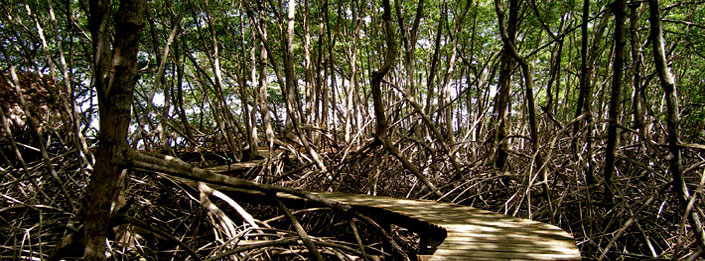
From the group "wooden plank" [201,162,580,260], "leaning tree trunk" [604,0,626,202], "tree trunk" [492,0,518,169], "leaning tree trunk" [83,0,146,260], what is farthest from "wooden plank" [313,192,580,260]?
"leaning tree trunk" [83,0,146,260]

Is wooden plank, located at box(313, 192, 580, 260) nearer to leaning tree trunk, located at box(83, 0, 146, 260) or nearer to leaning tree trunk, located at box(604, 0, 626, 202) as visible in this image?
leaning tree trunk, located at box(604, 0, 626, 202)

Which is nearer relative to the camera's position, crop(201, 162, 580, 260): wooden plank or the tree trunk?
crop(201, 162, 580, 260): wooden plank

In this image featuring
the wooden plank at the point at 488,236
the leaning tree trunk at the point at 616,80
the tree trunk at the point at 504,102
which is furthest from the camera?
the tree trunk at the point at 504,102

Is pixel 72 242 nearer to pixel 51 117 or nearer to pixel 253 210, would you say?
pixel 253 210

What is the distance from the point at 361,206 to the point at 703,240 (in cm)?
151

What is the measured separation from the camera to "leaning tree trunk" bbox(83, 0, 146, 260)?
1481mm

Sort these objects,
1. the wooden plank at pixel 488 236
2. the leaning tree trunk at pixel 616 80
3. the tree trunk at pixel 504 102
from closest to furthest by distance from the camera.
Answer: the wooden plank at pixel 488 236
the leaning tree trunk at pixel 616 80
the tree trunk at pixel 504 102

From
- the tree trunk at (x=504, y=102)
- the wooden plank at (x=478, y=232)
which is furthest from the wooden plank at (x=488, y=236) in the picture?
the tree trunk at (x=504, y=102)

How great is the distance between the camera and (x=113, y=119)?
1.50 meters

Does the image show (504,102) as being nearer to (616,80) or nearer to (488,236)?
(616,80)

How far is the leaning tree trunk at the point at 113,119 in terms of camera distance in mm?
1481

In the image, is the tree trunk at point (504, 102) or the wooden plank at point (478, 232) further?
the tree trunk at point (504, 102)

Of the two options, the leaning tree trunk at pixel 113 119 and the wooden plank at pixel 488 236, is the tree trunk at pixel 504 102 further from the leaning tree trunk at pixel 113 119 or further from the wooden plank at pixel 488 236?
the leaning tree trunk at pixel 113 119

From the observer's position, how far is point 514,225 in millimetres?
1937
